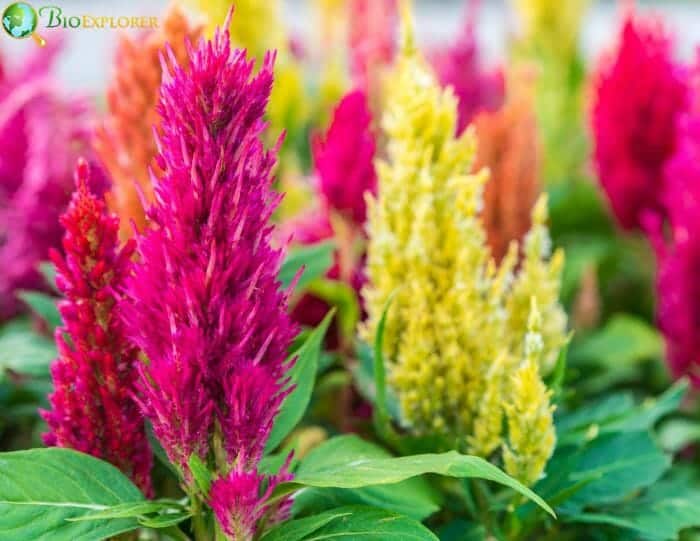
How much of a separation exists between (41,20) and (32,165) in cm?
55

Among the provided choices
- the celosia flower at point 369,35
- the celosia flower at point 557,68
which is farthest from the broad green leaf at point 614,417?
the celosia flower at point 557,68

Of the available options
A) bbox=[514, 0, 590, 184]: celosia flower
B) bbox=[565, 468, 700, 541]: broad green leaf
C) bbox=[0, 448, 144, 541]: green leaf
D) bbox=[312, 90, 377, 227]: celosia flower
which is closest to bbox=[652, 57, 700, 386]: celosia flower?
bbox=[565, 468, 700, 541]: broad green leaf

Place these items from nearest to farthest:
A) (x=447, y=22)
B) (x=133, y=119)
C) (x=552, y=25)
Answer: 1. (x=133, y=119)
2. (x=552, y=25)
3. (x=447, y=22)

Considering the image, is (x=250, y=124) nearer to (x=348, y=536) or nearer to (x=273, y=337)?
(x=273, y=337)

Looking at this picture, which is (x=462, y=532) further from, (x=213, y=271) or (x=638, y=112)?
(x=638, y=112)

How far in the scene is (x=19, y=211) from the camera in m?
2.02

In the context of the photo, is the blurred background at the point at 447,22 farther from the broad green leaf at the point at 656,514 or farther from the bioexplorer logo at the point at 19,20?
the broad green leaf at the point at 656,514

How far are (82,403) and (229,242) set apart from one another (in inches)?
12.5

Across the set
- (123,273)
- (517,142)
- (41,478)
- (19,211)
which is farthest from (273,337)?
(517,142)

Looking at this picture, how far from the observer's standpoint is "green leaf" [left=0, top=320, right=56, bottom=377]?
163cm

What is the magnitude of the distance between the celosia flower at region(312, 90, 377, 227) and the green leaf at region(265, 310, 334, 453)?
21.2 inches

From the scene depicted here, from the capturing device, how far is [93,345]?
124 cm

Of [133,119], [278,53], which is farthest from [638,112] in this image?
[133,119]

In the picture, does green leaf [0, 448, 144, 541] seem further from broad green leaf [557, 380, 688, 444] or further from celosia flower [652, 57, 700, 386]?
celosia flower [652, 57, 700, 386]
